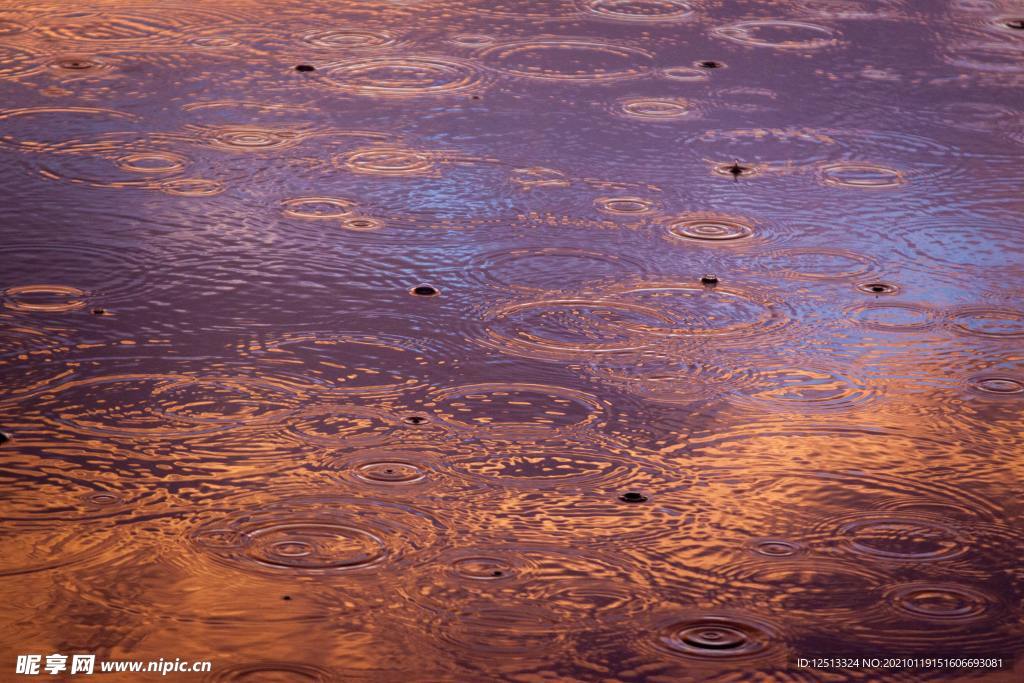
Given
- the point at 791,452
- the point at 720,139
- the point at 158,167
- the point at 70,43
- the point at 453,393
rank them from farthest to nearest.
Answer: the point at 70,43 < the point at 720,139 < the point at 158,167 < the point at 453,393 < the point at 791,452

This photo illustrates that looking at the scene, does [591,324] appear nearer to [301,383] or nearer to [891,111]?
[301,383]

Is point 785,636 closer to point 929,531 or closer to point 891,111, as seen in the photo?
point 929,531

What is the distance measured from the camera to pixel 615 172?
299 cm

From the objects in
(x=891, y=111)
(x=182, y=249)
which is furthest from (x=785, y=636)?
(x=891, y=111)

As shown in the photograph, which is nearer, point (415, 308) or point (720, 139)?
point (415, 308)

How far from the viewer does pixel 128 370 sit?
85.7 inches

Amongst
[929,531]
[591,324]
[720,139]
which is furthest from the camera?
[720,139]

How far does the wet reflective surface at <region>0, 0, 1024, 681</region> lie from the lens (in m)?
1.64

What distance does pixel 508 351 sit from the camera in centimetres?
227

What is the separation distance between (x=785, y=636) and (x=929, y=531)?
34 centimetres

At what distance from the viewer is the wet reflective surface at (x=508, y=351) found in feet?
5.38

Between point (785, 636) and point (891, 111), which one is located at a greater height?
point (891, 111)

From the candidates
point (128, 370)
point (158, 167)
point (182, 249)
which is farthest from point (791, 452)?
point (158, 167)

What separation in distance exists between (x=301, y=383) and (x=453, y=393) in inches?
9.7
